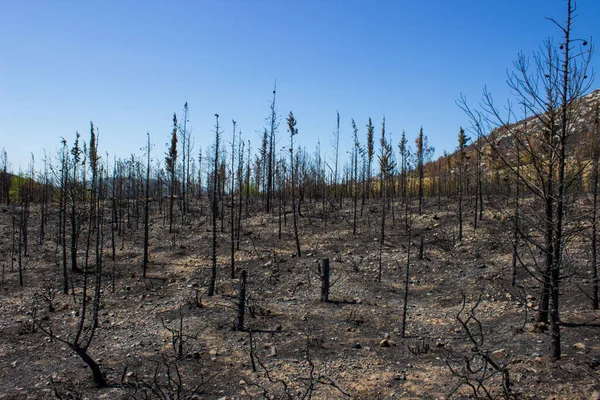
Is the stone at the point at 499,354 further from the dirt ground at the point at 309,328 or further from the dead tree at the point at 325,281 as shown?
the dead tree at the point at 325,281

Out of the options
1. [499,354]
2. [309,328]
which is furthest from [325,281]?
[499,354]

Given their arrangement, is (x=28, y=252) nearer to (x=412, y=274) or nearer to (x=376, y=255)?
(x=376, y=255)

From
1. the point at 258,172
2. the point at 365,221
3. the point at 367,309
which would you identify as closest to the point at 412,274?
the point at 367,309

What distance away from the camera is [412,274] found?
55.4 ft

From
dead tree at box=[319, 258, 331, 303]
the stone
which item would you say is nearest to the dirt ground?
the stone

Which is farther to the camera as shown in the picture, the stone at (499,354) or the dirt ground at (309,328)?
the stone at (499,354)

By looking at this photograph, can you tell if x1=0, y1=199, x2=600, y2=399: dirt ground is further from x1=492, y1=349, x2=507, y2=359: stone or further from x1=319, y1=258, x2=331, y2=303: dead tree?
x1=319, y1=258, x2=331, y2=303: dead tree

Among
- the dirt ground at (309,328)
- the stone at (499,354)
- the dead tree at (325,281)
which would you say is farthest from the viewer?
the dead tree at (325,281)

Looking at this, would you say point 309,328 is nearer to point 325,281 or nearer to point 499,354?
point 325,281

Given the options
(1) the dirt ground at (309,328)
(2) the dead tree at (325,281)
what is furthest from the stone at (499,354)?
(2) the dead tree at (325,281)

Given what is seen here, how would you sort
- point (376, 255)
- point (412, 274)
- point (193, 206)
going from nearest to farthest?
1. point (412, 274)
2. point (376, 255)
3. point (193, 206)

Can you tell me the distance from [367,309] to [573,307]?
6.01 metres

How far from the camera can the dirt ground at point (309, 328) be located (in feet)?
24.3

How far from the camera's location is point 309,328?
10.7 m
